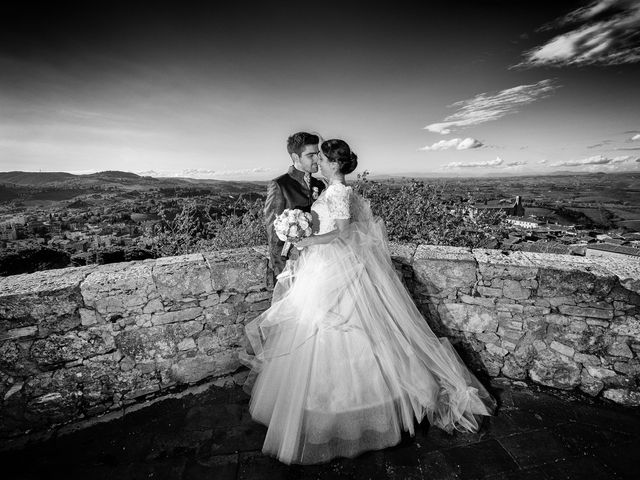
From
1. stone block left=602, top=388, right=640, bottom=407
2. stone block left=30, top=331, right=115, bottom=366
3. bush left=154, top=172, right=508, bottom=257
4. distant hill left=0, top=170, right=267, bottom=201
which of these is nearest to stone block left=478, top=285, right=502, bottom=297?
stone block left=602, top=388, right=640, bottom=407

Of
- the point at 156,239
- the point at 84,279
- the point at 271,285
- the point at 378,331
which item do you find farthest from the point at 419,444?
the point at 156,239

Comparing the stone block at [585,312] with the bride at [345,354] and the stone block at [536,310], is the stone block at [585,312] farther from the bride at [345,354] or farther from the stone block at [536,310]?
the bride at [345,354]

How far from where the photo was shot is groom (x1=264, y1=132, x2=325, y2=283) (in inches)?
102

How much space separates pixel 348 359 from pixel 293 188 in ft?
5.30

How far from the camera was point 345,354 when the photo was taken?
2246mm

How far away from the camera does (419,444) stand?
2225 millimetres

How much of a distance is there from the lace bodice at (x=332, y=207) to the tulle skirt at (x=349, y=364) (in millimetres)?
160

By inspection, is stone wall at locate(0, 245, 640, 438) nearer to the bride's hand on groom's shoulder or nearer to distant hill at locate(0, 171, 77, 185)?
the bride's hand on groom's shoulder

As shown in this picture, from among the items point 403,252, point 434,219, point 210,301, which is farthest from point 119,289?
point 434,219

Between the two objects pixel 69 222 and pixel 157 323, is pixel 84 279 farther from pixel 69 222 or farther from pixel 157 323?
pixel 69 222

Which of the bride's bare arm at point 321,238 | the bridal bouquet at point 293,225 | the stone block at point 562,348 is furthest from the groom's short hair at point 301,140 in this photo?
the stone block at point 562,348

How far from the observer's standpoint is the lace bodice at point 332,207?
7.49 feet

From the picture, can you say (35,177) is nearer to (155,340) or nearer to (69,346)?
(69,346)

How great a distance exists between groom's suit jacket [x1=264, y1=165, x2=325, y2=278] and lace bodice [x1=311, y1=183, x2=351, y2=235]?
0.29 metres
